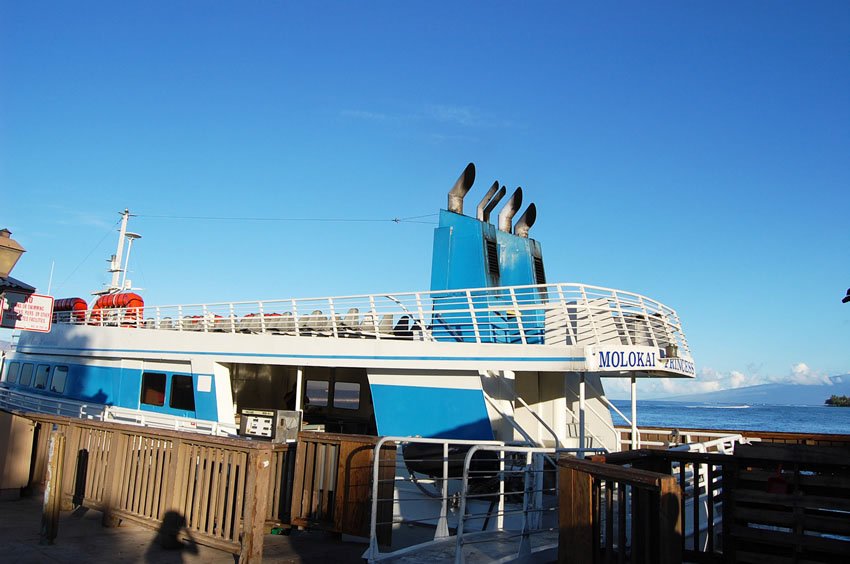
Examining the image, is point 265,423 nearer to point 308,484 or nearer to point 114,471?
point 114,471

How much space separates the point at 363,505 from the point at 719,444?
6.23 m

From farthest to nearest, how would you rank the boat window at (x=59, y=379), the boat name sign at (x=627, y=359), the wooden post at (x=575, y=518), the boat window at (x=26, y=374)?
the boat window at (x=26, y=374)
the boat window at (x=59, y=379)
the boat name sign at (x=627, y=359)
the wooden post at (x=575, y=518)

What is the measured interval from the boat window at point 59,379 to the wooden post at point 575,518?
18024mm

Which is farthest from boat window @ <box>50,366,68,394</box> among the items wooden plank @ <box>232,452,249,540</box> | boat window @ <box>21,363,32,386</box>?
wooden plank @ <box>232,452,249,540</box>

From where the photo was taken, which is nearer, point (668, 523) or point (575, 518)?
point (668, 523)

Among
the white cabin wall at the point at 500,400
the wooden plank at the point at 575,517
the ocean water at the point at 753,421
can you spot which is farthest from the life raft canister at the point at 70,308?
the ocean water at the point at 753,421

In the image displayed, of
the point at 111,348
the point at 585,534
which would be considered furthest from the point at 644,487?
the point at 111,348

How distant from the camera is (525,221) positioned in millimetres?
15891

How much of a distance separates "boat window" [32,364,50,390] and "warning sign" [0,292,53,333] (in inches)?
456

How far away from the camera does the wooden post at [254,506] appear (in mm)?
7055

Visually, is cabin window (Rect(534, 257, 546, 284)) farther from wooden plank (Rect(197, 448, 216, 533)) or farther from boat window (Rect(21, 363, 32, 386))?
boat window (Rect(21, 363, 32, 386))

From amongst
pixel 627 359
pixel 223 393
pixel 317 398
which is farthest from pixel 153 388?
pixel 627 359

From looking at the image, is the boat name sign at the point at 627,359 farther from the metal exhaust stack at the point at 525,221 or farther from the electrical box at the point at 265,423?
the metal exhaust stack at the point at 525,221

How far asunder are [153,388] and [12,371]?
1010 centimetres
